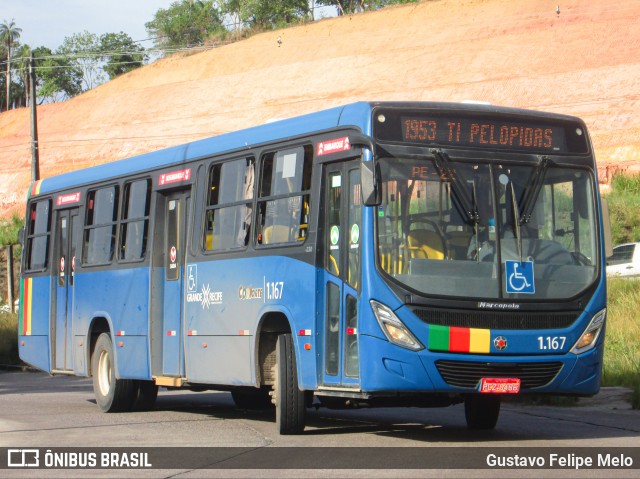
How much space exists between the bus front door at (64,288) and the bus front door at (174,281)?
2.93 meters

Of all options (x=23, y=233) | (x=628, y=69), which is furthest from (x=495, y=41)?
(x=23, y=233)

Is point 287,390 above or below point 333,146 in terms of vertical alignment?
below

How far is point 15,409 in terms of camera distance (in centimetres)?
1652

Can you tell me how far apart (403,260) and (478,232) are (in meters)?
0.73

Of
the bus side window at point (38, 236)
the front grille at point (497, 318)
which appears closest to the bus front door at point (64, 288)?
the bus side window at point (38, 236)

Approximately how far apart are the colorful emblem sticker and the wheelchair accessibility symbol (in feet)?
5.14

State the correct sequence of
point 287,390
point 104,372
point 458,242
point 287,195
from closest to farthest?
point 458,242 → point 287,390 → point 287,195 → point 104,372

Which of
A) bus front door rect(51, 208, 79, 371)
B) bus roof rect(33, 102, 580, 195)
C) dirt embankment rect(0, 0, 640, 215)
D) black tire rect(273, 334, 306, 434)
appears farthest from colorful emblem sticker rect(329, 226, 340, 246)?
dirt embankment rect(0, 0, 640, 215)

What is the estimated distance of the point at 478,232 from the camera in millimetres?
10992

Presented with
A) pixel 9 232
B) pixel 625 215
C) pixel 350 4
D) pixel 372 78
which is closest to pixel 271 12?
pixel 350 4

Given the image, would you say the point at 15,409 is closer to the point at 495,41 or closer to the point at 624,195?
the point at 624,195

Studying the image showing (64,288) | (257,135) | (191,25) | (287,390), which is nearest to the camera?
(287,390)

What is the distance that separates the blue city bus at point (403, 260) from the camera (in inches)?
424

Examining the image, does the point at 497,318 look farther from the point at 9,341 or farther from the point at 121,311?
the point at 9,341
